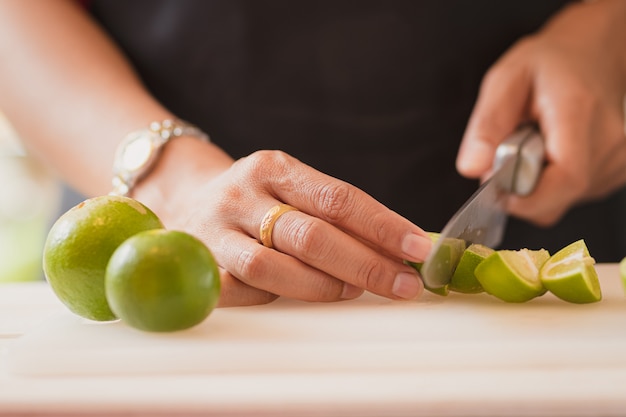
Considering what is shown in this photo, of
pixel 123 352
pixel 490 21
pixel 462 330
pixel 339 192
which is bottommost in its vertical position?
pixel 123 352

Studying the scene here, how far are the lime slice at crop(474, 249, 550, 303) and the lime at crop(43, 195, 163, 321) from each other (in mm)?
509

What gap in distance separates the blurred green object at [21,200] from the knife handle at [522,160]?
2872 mm

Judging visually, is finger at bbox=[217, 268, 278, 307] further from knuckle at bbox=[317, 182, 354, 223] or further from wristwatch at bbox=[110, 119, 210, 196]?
wristwatch at bbox=[110, 119, 210, 196]

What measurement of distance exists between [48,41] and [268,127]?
1.84 feet

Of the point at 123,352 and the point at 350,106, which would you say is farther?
the point at 350,106

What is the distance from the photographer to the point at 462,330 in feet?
3.42

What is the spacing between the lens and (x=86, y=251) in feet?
3.50

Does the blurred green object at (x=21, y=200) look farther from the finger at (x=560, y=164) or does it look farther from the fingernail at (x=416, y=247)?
the fingernail at (x=416, y=247)

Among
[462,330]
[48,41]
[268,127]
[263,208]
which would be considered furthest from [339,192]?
[48,41]

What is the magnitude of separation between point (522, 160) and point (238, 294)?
29.6 inches

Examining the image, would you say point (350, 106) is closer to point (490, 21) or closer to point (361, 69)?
point (361, 69)

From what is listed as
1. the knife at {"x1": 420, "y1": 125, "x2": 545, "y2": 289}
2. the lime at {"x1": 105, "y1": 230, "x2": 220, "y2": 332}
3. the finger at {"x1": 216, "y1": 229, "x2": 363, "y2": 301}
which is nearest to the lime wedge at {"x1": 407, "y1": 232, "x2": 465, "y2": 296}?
the knife at {"x1": 420, "y1": 125, "x2": 545, "y2": 289}

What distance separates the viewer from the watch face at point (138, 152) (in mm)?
1548

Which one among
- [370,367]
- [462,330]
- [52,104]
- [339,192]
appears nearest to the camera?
[370,367]
